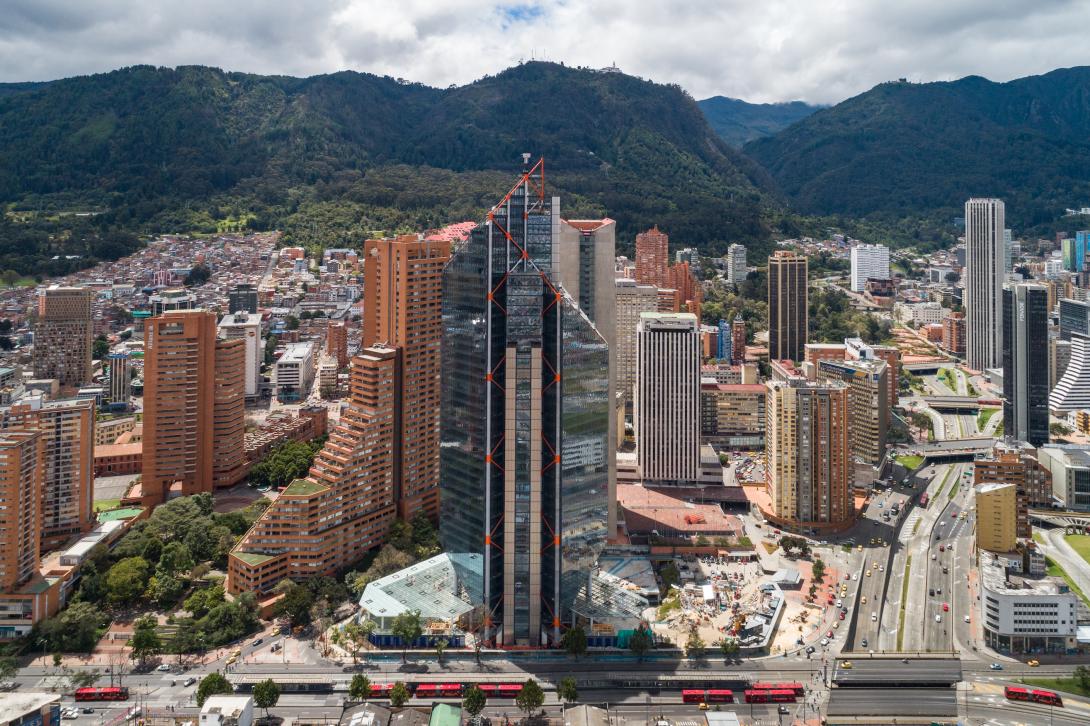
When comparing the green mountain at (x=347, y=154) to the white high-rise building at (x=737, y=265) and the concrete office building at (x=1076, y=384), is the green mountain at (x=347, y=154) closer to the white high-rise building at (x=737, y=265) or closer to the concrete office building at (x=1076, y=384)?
the white high-rise building at (x=737, y=265)

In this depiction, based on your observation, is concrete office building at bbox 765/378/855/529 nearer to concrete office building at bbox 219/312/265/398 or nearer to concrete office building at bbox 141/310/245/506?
concrete office building at bbox 141/310/245/506

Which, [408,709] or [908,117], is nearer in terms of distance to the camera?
[408,709]

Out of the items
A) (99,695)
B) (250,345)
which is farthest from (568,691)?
(250,345)

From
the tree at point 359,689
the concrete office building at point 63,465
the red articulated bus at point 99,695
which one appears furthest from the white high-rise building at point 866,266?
the red articulated bus at point 99,695

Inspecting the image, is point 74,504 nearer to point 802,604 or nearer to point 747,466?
point 802,604

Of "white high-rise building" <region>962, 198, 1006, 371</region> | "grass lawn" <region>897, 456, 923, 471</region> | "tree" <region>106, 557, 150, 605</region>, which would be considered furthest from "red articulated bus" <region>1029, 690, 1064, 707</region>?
"white high-rise building" <region>962, 198, 1006, 371</region>

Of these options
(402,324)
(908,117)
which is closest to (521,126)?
(908,117)
